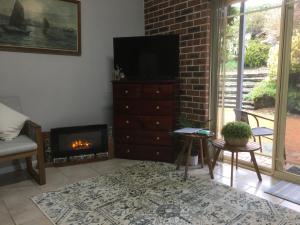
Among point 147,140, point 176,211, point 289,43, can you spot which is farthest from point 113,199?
point 289,43

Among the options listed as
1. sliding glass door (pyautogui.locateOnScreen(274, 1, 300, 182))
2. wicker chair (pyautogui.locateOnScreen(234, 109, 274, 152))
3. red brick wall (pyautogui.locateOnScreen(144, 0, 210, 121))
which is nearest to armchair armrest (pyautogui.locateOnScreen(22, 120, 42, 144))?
red brick wall (pyautogui.locateOnScreen(144, 0, 210, 121))

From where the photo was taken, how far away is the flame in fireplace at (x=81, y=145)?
311cm

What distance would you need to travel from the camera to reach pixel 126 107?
3199mm

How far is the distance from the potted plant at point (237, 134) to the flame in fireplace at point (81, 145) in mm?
1723

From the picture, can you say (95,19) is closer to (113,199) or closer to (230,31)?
(230,31)

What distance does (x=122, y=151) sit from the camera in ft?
10.9

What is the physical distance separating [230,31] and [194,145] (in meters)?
1.47

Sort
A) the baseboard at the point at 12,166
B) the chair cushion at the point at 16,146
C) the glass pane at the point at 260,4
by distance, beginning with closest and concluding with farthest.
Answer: the chair cushion at the point at 16,146, the glass pane at the point at 260,4, the baseboard at the point at 12,166

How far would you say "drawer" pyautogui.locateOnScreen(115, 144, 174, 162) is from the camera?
3111mm

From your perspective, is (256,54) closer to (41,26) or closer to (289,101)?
(289,101)

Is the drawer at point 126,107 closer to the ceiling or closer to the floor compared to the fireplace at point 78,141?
closer to the ceiling

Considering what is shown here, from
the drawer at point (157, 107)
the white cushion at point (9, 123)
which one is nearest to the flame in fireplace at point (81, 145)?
the white cushion at point (9, 123)

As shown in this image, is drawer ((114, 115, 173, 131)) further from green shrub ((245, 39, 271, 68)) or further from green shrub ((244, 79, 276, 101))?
green shrub ((245, 39, 271, 68))

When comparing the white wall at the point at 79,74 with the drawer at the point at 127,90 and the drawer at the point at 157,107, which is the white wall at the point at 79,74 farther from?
the drawer at the point at 157,107
